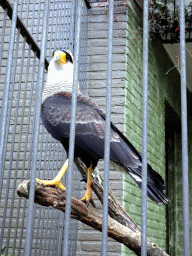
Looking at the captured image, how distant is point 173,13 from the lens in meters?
3.31

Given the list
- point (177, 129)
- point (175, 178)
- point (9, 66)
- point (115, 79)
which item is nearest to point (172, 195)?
point (175, 178)

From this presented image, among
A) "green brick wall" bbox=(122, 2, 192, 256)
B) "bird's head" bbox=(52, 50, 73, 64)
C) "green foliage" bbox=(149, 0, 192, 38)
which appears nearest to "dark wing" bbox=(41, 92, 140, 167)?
"bird's head" bbox=(52, 50, 73, 64)

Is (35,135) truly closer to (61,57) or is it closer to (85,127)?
(85,127)

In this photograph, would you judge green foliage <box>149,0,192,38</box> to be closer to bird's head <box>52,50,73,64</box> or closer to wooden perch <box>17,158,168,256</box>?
bird's head <box>52,50,73,64</box>

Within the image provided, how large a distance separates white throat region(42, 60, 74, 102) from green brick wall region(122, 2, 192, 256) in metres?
1.02

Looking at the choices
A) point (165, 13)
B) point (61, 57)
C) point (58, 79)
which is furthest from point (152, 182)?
point (165, 13)

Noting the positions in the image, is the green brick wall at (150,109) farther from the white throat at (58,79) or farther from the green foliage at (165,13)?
the white throat at (58,79)

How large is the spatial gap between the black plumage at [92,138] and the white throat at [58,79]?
0.64 feet

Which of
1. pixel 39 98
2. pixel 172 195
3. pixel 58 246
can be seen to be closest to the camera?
pixel 39 98

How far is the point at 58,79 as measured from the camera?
6.25ft

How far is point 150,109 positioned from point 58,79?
5.97 ft

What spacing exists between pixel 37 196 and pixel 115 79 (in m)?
1.86

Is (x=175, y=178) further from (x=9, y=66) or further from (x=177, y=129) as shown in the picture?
(x=9, y=66)

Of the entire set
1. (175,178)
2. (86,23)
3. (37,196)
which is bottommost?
(37,196)
